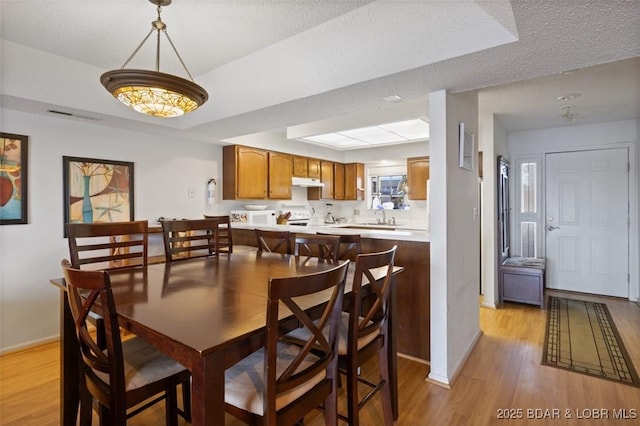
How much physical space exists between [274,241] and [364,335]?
179 cm

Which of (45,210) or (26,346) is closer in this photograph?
(26,346)

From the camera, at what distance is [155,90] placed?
5.73 feet

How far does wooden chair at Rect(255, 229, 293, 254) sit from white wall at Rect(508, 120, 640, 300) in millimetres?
3951

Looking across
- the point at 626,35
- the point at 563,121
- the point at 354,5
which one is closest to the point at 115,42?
the point at 354,5

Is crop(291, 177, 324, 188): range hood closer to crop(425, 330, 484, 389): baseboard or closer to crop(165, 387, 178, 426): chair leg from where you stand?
crop(425, 330, 484, 389): baseboard

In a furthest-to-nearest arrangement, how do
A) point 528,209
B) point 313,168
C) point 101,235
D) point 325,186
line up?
1. point 325,186
2. point 313,168
3. point 528,209
4. point 101,235

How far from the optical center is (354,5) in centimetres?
200

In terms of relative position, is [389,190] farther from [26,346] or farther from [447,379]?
[26,346]

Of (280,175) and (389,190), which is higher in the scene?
(280,175)

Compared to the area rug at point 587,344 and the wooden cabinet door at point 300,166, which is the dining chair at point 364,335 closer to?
the area rug at point 587,344

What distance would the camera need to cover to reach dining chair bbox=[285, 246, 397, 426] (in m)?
1.48

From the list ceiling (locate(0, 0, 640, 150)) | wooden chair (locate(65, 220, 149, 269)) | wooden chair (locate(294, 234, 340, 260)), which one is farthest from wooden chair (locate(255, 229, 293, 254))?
ceiling (locate(0, 0, 640, 150))

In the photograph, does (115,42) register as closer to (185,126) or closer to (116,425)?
(185,126)

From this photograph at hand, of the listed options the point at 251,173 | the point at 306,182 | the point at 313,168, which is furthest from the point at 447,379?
the point at 313,168
